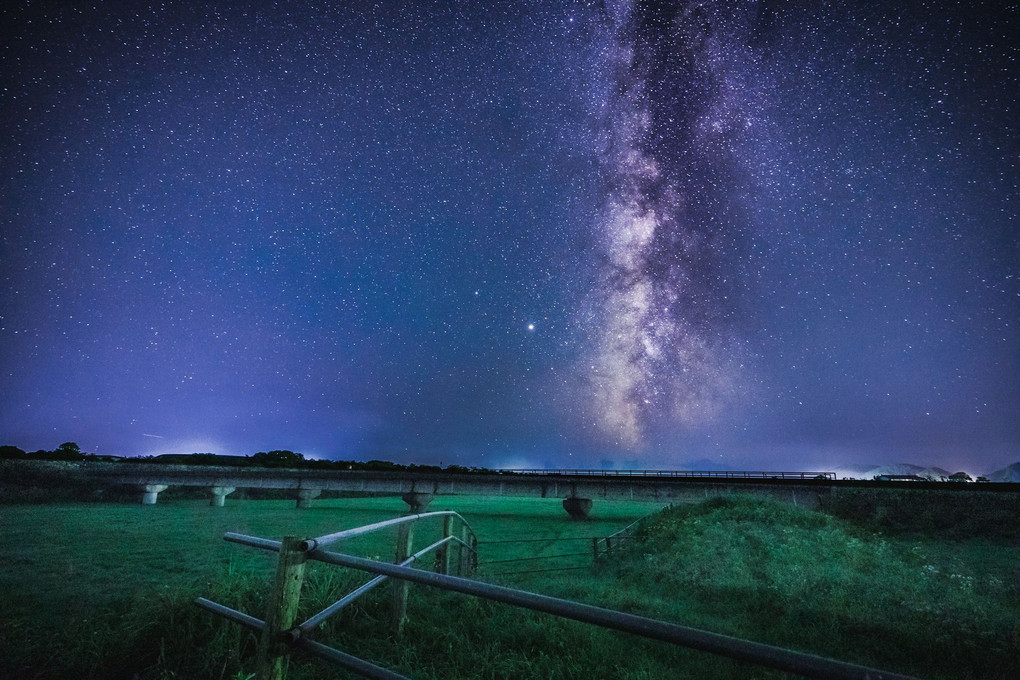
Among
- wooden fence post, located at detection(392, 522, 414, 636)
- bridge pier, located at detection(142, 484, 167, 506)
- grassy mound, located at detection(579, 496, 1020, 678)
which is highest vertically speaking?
wooden fence post, located at detection(392, 522, 414, 636)

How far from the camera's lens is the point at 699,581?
13438 millimetres

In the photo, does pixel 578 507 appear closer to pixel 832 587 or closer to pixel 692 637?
pixel 832 587

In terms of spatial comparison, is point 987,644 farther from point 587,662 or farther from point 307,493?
point 307,493

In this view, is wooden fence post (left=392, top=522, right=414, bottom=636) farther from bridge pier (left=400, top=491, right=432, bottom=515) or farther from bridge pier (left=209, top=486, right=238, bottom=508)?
bridge pier (left=209, top=486, right=238, bottom=508)

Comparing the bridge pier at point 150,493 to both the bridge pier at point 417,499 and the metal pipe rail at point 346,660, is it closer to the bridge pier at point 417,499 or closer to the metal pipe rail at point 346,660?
the bridge pier at point 417,499

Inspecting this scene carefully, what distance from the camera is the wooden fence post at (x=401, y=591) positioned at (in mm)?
6027

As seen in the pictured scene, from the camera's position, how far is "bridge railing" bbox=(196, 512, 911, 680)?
1564mm

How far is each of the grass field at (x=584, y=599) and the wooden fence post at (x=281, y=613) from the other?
2343 millimetres

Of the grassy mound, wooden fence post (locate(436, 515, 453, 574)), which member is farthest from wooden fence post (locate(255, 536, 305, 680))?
the grassy mound

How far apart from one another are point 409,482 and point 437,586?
141 ft

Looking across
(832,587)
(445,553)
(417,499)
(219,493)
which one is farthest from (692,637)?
(219,493)

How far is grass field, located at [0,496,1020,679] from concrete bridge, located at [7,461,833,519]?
13984mm

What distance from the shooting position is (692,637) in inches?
69.9

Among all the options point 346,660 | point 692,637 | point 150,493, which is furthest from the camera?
point 150,493
